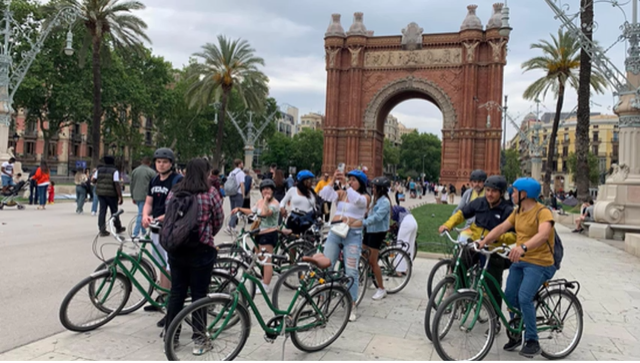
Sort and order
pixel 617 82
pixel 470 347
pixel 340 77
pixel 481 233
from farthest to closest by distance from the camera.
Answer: pixel 340 77 < pixel 617 82 < pixel 481 233 < pixel 470 347

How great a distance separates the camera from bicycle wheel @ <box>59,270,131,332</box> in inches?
185

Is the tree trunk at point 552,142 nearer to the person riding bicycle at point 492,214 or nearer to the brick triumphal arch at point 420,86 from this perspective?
the brick triumphal arch at point 420,86

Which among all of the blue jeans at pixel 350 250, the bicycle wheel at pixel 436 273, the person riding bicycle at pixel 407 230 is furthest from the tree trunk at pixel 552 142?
the blue jeans at pixel 350 250

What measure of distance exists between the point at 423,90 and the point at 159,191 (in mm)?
38441

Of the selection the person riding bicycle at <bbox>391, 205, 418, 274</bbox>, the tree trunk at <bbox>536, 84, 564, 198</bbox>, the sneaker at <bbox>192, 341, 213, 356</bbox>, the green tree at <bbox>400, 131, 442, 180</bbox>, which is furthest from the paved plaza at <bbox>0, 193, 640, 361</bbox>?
the green tree at <bbox>400, 131, 442, 180</bbox>

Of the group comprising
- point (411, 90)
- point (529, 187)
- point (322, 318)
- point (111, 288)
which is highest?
point (411, 90)

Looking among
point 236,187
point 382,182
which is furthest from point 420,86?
point 382,182

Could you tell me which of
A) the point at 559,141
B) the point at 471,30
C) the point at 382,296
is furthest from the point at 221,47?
the point at 559,141

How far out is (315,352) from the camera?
15.2 feet

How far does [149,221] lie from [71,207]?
15.4 meters

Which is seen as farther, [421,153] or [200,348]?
[421,153]

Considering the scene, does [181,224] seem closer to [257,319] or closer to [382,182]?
[257,319]

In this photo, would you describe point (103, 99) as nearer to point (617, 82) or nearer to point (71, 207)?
point (71, 207)

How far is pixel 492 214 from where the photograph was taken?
212 inches
